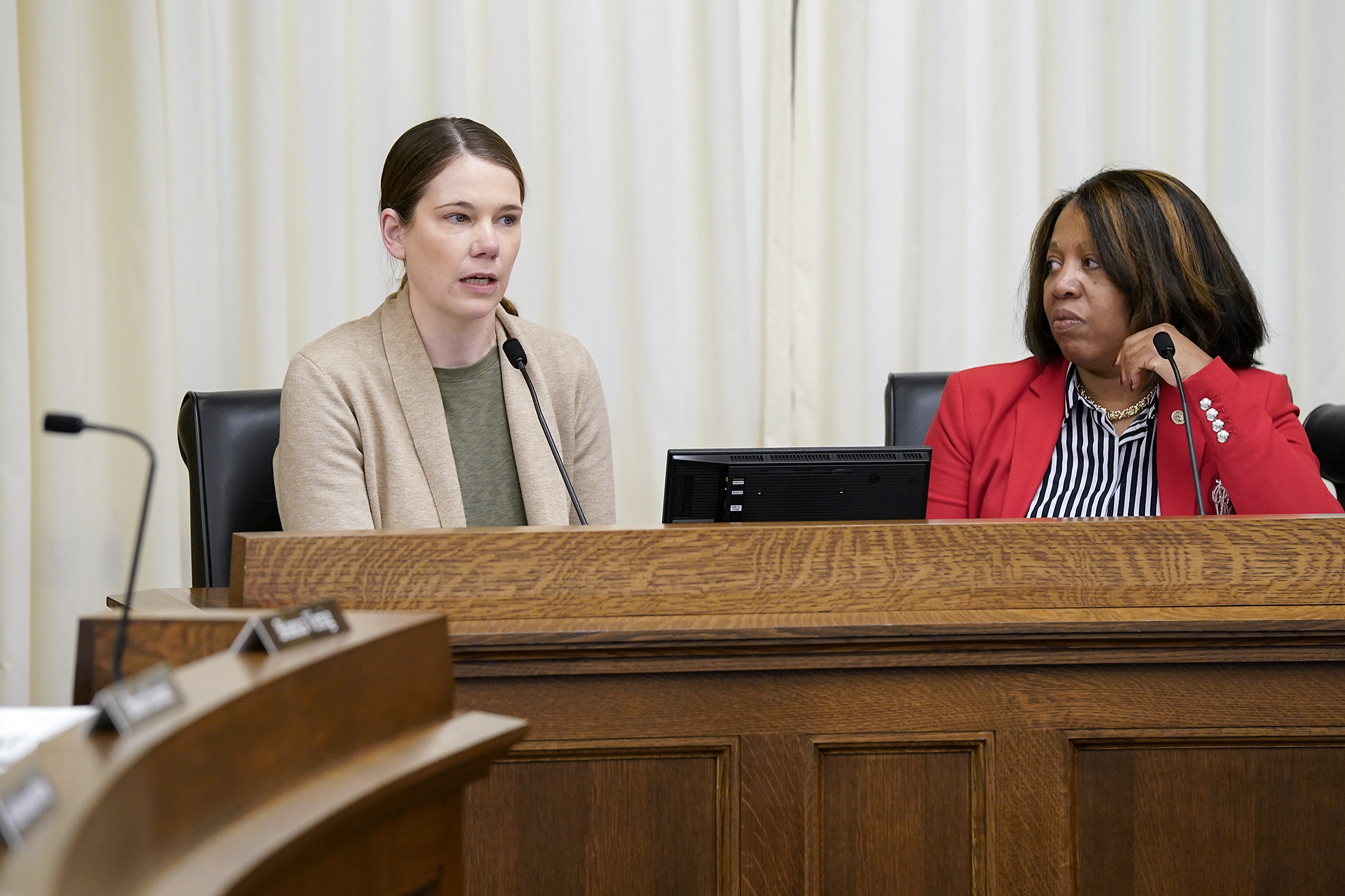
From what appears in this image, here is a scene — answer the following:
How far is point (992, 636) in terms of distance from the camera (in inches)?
43.0

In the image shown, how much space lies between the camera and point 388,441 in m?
1.68

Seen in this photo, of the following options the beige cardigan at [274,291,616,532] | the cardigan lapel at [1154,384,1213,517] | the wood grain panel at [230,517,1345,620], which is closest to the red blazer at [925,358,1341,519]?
the cardigan lapel at [1154,384,1213,517]

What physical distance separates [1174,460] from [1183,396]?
0.61ft

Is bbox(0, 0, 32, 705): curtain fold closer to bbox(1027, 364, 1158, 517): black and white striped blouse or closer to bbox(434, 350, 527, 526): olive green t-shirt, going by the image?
bbox(434, 350, 527, 526): olive green t-shirt

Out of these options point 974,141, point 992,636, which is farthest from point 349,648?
point 974,141

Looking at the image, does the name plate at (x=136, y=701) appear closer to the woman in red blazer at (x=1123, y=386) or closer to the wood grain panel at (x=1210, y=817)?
the wood grain panel at (x=1210, y=817)

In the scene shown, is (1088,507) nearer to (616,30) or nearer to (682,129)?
(682,129)

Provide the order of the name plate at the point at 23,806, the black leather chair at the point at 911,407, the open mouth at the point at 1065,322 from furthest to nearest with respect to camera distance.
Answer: the black leather chair at the point at 911,407 → the open mouth at the point at 1065,322 → the name plate at the point at 23,806

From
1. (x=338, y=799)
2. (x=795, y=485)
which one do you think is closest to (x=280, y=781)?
(x=338, y=799)

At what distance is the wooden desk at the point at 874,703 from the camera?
3.56 ft

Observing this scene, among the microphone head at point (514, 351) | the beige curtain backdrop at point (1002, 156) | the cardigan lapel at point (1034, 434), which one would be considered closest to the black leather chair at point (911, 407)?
the cardigan lapel at point (1034, 434)

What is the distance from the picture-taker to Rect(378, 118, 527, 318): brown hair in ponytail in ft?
5.80

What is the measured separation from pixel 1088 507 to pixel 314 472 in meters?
1.15

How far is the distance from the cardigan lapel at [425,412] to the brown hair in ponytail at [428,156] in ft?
0.46
